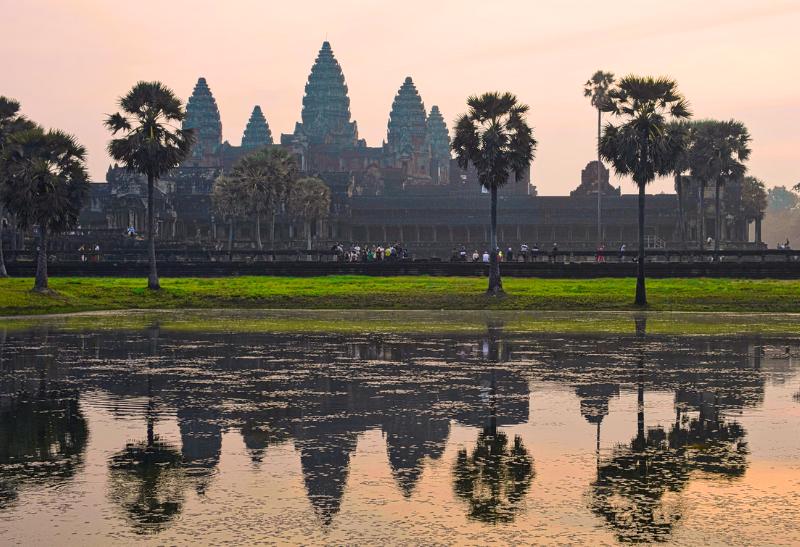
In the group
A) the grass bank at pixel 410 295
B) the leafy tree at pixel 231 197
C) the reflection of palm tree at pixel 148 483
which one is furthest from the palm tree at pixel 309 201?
the reflection of palm tree at pixel 148 483

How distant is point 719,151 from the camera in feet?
304

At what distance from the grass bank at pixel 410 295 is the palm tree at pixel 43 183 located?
9.27 ft

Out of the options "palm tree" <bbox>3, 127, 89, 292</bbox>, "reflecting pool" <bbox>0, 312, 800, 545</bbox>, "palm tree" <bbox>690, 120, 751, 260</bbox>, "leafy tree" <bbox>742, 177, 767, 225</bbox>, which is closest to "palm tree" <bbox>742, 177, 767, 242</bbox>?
"leafy tree" <bbox>742, 177, 767, 225</bbox>

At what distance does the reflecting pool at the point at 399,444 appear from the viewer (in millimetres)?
10492

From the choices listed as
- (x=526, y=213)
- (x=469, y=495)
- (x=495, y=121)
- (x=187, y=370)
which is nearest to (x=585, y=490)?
(x=469, y=495)

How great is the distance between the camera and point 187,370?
73.4 feet

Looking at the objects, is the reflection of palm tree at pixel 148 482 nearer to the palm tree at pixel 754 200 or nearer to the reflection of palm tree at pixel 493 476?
the reflection of palm tree at pixel 493 476

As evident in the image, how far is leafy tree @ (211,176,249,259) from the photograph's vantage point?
105 metres

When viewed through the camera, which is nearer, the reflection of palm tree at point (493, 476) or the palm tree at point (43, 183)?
the reflection of palm tree at point (493, 476)

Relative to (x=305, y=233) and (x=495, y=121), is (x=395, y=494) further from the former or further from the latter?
(x=305, y=233)

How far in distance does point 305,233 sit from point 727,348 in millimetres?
108073

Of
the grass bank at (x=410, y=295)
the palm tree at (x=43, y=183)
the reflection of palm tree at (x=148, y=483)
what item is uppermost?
the palm tree at (x=43, y=183)

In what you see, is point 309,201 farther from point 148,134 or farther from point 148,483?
point 148,483

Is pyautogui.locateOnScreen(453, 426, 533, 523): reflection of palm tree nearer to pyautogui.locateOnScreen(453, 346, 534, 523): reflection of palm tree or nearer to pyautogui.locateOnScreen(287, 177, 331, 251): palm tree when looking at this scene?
pyautogui.locateOnScreen(453, 346, 534, 523): reflection of palm tree
